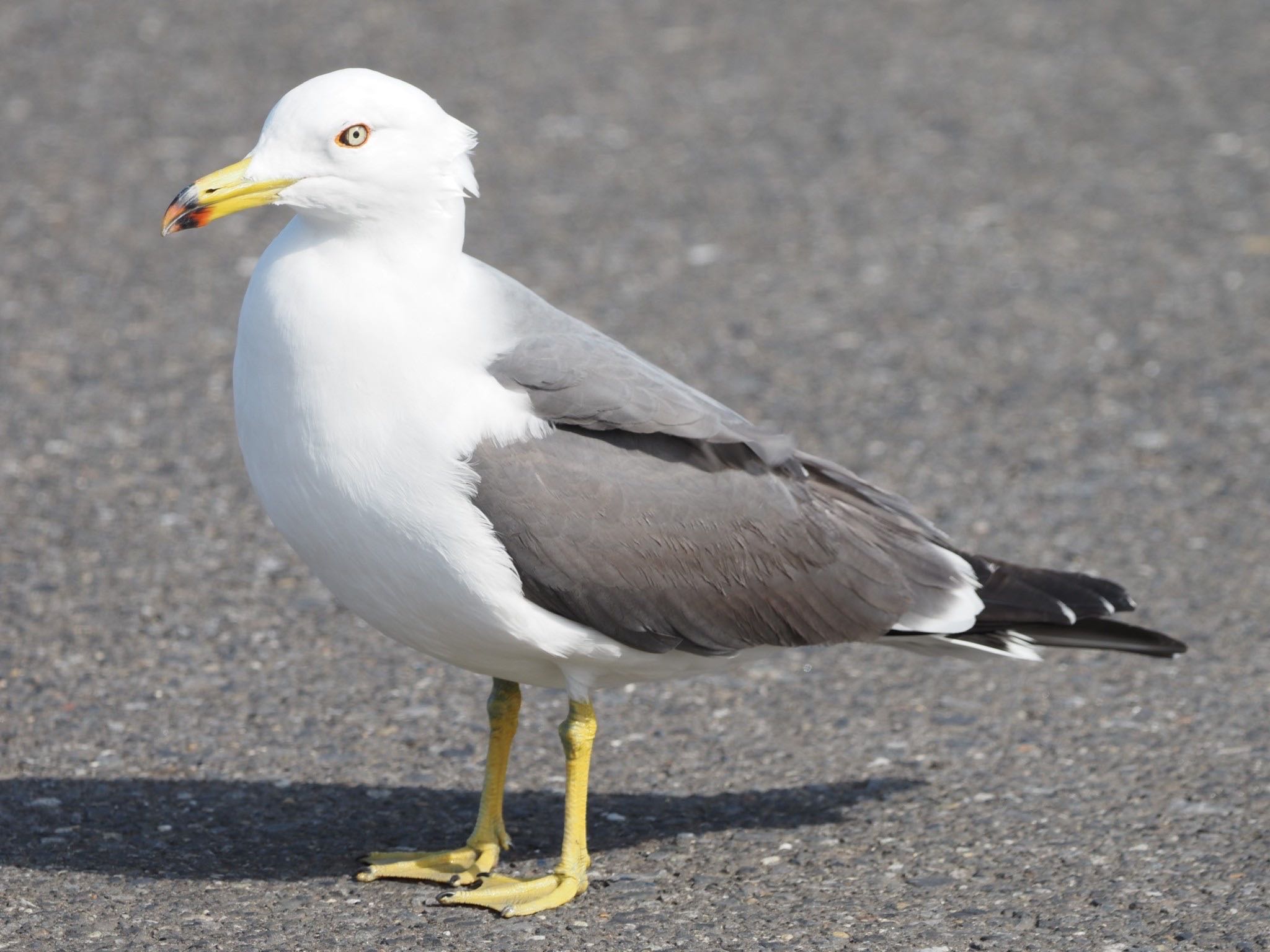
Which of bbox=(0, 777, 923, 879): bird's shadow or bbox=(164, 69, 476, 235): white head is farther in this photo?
bbox=(0, 777, 923, 879): bird's shadow

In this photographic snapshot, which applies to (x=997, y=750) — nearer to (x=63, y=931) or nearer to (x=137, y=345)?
(x=63, y=931)

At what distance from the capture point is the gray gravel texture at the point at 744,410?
4.42m

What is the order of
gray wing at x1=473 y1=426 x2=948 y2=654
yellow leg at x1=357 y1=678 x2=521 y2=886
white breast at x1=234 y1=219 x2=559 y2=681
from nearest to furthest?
1. white breast at x1=234 y1=219 x2=559 y2=681
2. gray wing at x1=473 y1=426 x2=948 y2=654
3. yellow leg at x1=357 y1=678 x2=521 y2=886

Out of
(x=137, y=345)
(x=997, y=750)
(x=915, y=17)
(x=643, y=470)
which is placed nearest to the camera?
(x=643, y=470)

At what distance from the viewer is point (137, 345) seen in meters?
7.80

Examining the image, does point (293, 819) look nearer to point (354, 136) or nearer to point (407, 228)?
point (407, 228)

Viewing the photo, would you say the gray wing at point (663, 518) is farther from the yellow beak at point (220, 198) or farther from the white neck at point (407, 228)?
the yellow beak at point (220, 198)

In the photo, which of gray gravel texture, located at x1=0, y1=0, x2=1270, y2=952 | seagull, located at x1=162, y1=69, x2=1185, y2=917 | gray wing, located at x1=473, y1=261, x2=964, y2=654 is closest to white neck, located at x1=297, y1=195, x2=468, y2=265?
seagull, located at x1=162, y1=69, x2=1185, y2=917

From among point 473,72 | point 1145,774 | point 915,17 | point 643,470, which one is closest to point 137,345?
point 473,72

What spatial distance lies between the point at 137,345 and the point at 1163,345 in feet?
14.8

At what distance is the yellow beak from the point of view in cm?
398

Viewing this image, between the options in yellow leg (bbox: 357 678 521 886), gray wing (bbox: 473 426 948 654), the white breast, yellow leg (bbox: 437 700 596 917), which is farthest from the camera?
yellow leg (bbox: 357 678 521 886)

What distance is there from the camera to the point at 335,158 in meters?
3.97

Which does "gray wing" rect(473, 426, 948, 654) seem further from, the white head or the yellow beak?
the yellow beak
